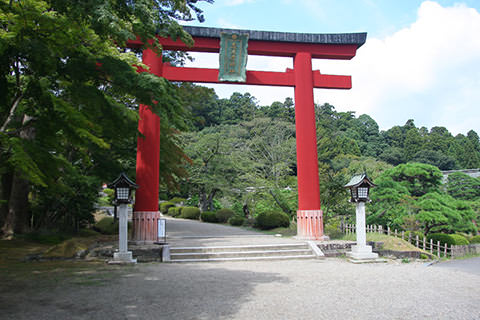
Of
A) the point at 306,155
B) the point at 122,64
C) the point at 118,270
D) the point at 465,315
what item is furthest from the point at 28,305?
the point at 306,155

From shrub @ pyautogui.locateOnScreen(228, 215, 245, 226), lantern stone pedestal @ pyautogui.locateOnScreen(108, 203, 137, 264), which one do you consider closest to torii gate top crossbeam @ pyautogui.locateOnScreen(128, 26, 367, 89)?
lantern stone pedestal @ pyautogui.locateOnScreen(108, 203, 137, 264)

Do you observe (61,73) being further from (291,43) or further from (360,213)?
(291,43)

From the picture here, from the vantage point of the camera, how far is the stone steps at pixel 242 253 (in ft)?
30.2

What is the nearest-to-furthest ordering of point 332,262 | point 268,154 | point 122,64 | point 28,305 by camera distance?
1. point 28,305
2. point 122,64
3. point 332,262
4. point 268,154

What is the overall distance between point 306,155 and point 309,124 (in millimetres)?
1053

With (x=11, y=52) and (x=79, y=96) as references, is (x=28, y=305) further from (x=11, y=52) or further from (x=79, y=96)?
(x=11, y=52)

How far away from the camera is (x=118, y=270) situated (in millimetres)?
7496

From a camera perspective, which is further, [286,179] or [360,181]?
[286,179]

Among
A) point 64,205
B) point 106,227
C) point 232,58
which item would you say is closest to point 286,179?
point 106,227

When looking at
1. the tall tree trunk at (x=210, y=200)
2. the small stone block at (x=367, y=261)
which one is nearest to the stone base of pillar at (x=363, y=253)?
the small stone block at (x=367, y=261)

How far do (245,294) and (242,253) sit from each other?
171 inches

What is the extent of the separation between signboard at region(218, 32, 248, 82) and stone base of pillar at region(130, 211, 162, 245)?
4.89 meters

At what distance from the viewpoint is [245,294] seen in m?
5.27

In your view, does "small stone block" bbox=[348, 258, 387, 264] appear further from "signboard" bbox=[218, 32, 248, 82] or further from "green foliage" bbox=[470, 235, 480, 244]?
"green foliage" bbox=[470, 235, 480, 244]
